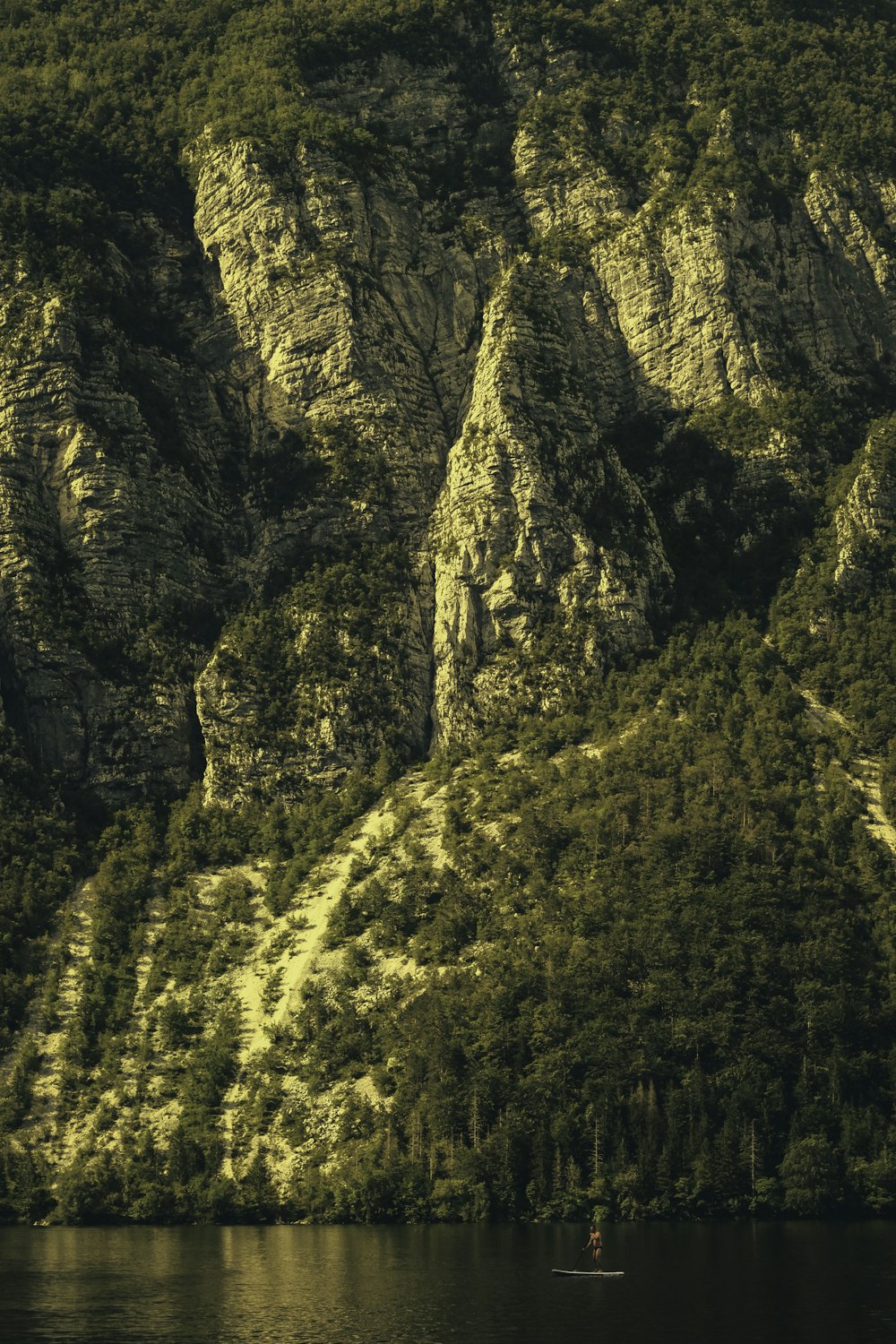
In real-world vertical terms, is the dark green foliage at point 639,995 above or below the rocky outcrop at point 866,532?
below

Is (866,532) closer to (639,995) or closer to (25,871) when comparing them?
(639,995)

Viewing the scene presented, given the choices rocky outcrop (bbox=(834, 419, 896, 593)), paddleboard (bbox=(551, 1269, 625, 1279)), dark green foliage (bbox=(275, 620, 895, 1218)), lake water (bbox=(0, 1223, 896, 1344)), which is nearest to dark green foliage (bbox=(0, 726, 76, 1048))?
dark green foliage (bbox=(275, 620, 895, 1218))

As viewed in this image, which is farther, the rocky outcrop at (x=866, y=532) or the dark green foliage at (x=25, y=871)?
the rocky outcrop at (x=866, y=532)

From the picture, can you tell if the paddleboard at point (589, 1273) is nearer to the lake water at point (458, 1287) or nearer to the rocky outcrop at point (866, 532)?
the lake water at point (458, 1287)

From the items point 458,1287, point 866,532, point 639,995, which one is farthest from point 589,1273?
point 866,532

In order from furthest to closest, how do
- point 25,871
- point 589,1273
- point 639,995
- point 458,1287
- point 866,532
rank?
point 866,532
point 25,871
point 639,995
point 589,1273
point 458,1287

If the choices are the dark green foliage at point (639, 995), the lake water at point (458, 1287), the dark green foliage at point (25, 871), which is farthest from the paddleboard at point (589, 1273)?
the dark green foliage at point (25, 871)
